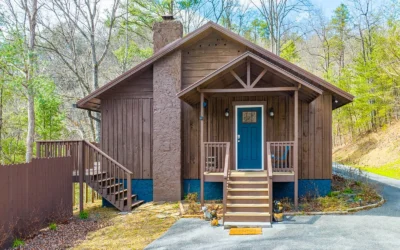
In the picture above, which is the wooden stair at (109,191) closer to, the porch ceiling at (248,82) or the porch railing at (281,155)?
the porch ceiling at (248,82)

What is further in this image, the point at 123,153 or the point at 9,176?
the point at 123,153

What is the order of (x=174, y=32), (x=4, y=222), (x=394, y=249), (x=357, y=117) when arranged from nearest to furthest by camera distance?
(x=394, y=249), (x=4, y=222), (x=174, y=32), (x=357, y=117)

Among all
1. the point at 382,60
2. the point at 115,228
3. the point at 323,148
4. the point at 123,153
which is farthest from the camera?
the point at 382,60

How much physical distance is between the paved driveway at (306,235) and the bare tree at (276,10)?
21.0m

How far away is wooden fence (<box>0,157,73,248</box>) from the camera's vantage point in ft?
21.2

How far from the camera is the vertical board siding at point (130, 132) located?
11.1 meters

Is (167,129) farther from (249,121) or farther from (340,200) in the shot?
(340,200)

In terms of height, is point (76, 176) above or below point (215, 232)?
above

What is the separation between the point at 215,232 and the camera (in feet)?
23.7

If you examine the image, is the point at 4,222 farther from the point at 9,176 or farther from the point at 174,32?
the point at 174,32

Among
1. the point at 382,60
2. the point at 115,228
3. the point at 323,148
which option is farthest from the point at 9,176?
the point at 382,60

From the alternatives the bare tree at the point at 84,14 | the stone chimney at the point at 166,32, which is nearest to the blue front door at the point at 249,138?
the stone chimney at the point at 166,32

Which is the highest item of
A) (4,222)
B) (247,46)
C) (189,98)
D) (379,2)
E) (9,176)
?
(379,2)

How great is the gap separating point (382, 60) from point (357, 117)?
5.41 meters
